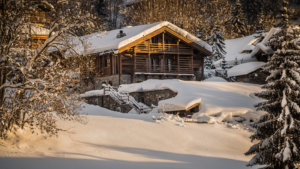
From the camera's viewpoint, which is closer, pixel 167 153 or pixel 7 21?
pixel 7 21

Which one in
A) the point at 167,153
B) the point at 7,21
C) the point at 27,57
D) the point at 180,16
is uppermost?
the point at 180,16

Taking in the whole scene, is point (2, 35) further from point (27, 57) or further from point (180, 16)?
point (180, 16)

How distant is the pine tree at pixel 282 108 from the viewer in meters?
13.6

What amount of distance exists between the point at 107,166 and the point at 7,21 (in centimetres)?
627

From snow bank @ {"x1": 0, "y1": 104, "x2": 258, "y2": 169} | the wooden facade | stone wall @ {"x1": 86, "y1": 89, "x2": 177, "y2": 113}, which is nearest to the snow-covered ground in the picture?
snow bank @ {"x1": 0, "y1": 104, "x2": 258, "y2": 169}

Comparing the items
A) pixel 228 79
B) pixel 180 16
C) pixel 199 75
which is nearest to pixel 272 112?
pixel 199 75

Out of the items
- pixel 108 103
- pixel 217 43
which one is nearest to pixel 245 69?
pixel 217 43

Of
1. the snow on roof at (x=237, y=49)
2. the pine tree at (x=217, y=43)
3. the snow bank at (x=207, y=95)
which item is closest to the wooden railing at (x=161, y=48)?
the snow bank at (x=207, y=95)

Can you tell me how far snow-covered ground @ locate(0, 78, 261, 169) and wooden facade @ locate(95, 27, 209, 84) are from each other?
30.4 ft

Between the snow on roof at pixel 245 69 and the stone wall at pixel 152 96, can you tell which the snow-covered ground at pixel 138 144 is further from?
the snow on roof at pixel 245 69

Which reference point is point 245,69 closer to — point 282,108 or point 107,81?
point 107,81

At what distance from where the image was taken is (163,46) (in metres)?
36.2

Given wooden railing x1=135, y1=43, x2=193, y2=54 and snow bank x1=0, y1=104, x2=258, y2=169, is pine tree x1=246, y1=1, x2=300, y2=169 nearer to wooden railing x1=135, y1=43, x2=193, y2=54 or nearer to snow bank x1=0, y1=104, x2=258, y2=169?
snow bank x1=0, y1=104, x2=258, y2=169

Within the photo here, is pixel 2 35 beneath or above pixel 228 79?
above
